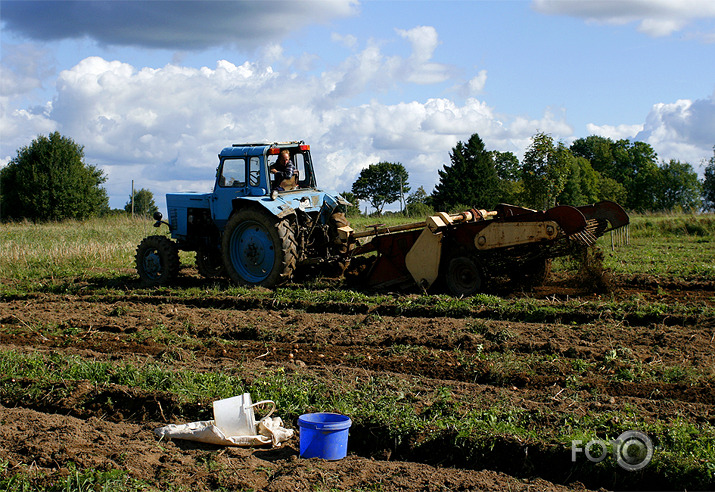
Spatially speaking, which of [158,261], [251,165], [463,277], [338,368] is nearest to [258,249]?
[251,165]

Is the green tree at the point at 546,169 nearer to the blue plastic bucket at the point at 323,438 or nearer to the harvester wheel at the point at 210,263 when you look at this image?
the harvester wheel at the point at 210,263

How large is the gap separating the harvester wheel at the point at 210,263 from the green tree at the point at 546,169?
13042 mm

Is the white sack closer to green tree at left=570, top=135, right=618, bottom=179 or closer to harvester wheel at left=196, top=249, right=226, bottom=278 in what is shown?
harvester wheel at left=196, top=249, right=226, bottom=278

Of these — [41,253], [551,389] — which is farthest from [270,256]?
[41,253]

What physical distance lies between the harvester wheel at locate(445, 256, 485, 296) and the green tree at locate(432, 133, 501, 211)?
149 feet

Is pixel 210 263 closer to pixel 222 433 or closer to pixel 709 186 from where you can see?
pixel 222 433

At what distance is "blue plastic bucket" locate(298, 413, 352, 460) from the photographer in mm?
4500

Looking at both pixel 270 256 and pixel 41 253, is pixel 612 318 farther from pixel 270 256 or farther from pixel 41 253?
pixel 41 253

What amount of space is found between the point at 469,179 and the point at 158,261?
153ft

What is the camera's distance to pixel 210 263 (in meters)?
13.1

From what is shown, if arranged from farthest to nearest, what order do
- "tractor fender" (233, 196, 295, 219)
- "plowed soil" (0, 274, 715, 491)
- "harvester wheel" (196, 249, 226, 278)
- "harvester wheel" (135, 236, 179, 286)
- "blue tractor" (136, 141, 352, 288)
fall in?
"harvester wheel" (196, 249, 226, 278)
"harvester wheel" (135, 236, 179, 286)
"blue tractor" (136, 141, 352, 288)
"tractor fender" (233, 196, 295, 219)
"plowed soil" (0, 274, 715, 491)

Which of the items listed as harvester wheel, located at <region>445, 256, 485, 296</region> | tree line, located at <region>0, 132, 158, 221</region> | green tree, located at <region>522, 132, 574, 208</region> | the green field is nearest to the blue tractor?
the green field

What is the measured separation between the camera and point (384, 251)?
36.2ft

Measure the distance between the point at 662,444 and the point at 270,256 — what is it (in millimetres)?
7999
